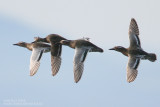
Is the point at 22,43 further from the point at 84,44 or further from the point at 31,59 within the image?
the point at 84,44

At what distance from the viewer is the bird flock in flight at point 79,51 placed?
150 ft

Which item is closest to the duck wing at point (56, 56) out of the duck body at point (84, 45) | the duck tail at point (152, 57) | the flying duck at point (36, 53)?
the flying duck at point (36, 53)

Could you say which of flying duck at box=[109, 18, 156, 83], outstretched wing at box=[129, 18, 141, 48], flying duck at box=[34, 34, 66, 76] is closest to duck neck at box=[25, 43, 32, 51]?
flying duck at box=[34, 34, 66, 76]

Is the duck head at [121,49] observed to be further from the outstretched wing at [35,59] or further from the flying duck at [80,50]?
the outstretched wing at [35,59]

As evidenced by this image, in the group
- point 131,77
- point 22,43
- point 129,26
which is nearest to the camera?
point 131,77

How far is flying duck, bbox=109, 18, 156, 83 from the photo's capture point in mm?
45547

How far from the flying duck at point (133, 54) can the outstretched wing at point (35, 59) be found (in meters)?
6.39

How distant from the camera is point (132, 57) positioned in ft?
152

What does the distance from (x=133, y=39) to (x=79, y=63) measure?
480cm

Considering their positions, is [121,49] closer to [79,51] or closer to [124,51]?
[124,51]

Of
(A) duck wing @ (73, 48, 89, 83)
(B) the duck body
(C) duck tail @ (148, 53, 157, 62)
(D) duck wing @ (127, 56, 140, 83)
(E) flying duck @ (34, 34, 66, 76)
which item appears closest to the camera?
(A) duck wing @ (73, 48, 89, 83)

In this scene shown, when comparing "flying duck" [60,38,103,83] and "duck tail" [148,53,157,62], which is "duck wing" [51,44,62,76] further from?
"duck tail" [148,53,157,62]

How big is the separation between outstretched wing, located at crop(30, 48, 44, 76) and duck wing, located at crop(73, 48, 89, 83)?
4185 mm

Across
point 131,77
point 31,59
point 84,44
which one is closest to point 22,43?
point 31,59
